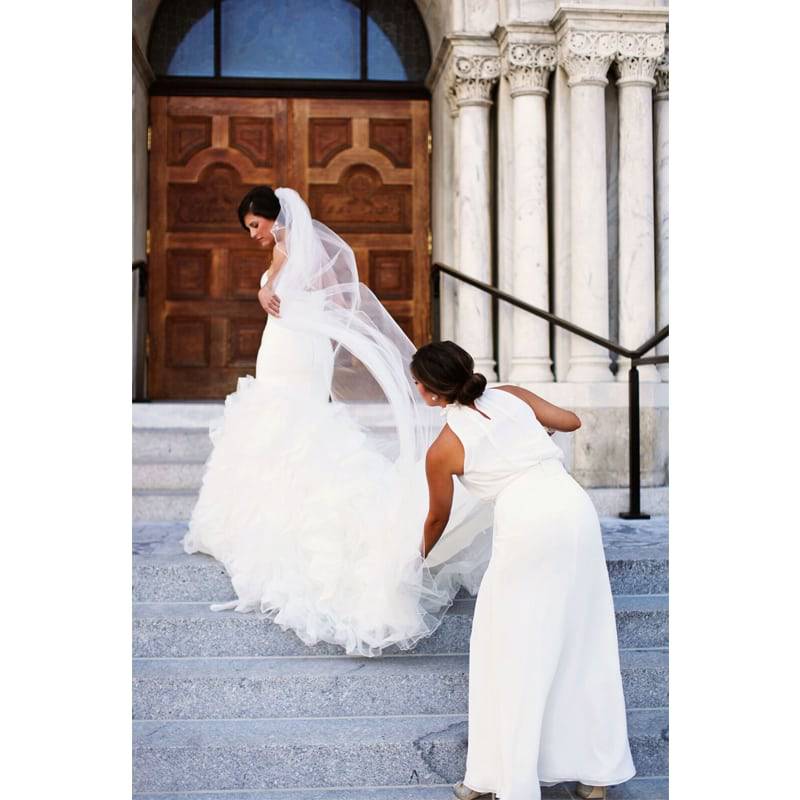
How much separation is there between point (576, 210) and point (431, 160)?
1893 millimetres

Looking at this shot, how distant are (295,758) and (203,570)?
46.8 inches

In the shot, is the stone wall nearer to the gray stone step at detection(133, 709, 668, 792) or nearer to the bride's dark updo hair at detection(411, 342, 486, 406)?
the gray stone step at detection(133, 709, 668, 792)

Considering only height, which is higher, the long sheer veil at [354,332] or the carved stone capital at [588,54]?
the carved stone capital at [588,54]

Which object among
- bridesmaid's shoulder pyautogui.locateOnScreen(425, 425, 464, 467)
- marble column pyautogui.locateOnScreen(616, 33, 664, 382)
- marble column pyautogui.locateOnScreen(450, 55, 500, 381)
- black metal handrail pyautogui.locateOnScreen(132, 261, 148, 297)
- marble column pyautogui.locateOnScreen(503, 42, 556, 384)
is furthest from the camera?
black metal handrail pyautogui.locateOnScreen(132, 261, 148, 297)

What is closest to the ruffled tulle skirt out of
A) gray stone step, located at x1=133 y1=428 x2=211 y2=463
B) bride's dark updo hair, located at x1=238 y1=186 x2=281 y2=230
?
bride's dark updo hair, located at x1=238 y1=186 x2=281 y2=230

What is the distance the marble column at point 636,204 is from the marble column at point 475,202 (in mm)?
958

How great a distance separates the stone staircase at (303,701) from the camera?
3.32m

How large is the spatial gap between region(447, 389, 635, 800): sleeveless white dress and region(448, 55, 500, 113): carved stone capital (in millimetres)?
4585

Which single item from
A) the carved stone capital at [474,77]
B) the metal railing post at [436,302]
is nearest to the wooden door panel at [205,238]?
the metal railing post at [436,302]

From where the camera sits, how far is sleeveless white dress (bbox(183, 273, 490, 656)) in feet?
12.0

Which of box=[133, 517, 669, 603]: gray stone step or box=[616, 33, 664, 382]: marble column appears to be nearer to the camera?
box=[133, 517, 669, 603]: gray stone step

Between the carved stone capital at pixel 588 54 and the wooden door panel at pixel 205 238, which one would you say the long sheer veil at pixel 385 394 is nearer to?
the carved stone capital at pixel 588 54

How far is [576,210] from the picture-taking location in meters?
6.58

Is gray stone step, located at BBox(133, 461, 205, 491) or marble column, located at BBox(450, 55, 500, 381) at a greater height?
marble column, located at BBox(450, 55, 500, 381)
